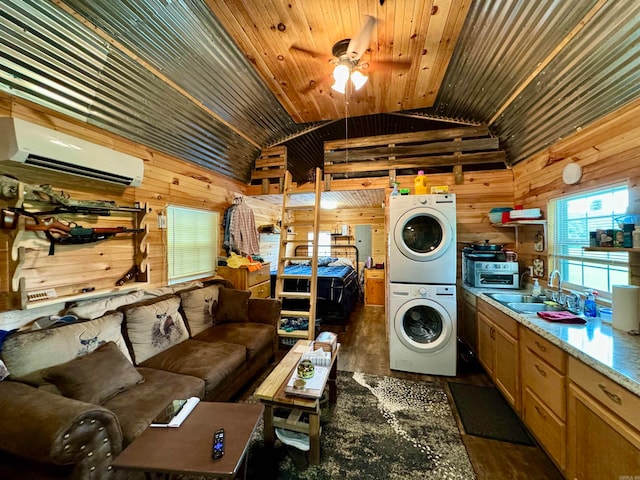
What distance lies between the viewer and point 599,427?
1.16 m

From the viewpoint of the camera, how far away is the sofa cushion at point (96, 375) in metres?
1.43

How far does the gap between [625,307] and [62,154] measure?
3.82m

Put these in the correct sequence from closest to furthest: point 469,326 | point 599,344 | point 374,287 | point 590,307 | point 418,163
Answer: point 599,344 → point 590,307 → point 469,326 → point 418,163 → point 374,287

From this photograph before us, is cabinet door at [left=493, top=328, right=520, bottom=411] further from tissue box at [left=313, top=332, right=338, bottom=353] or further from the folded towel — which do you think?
tissue box at [left=313, top=332, right=338, bottom=353]

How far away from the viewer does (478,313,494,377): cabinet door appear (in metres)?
2.36

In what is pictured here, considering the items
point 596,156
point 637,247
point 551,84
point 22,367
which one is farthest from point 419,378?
point 22,367

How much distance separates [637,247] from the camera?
4.80ft

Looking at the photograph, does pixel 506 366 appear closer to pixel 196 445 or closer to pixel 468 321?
pixel 468 321

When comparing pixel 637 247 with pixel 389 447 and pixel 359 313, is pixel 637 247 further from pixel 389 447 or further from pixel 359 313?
pixel 359 313

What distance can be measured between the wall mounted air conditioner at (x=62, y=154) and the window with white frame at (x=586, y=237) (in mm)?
3695

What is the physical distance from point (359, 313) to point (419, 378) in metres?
2.41

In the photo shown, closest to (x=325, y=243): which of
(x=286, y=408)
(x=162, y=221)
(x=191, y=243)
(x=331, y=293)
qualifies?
(x=331, y=293)

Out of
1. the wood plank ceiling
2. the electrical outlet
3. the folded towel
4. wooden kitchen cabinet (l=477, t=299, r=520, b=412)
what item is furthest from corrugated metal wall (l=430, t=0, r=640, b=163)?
the electrical outlet

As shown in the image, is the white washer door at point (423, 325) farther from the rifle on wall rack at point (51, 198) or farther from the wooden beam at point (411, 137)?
the rifle on wall rack at point (51, 198)
